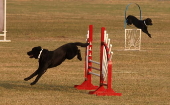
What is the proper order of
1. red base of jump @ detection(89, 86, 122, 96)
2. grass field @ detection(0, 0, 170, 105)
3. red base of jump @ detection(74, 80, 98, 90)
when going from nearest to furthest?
grass field @ detection(0, 0, 170, 105), red base of jump @ detection(89, 86, 122, 96), red base of jump @ detection(74, 80, 98, 90)

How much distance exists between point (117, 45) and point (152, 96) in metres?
13.6

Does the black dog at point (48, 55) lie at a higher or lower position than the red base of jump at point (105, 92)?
higher

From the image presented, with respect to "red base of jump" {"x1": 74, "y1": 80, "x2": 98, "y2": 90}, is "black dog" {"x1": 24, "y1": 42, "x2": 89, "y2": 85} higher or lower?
higher

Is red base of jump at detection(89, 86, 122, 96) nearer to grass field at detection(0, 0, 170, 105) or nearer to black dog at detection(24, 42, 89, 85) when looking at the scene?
grass field at detection(0, 0, 170, 105)

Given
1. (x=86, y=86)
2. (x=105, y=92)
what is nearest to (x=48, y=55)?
(x=86, y=86)

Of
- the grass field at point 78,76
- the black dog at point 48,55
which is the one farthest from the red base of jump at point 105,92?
the black dog at point 48,55

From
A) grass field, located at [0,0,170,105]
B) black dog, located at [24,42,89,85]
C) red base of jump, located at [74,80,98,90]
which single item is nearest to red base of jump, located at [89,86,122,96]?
grass field, located at [0,0,170,105]

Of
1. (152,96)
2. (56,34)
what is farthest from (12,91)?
(56,34)

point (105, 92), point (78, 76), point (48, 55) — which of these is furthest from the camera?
point (78, 76)

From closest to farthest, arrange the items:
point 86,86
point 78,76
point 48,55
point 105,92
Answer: point 105,92 < point 48,55 < point 86,86 < point 78,76

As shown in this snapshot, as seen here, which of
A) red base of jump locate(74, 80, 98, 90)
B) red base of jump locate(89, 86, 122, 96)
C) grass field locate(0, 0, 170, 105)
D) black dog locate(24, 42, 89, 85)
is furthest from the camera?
red base of jump locate(74, 80, 98, 90)

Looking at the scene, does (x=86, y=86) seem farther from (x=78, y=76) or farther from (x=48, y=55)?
(x=78, y=76)

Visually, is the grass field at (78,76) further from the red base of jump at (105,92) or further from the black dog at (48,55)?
the black dog at (48,55)

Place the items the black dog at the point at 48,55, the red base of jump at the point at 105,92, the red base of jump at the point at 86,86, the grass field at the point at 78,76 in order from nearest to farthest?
the grass field at the point at 78,76 < the red base of jump at the point at 105,92 < the black dog at the point at 48,55 < the red base of jump at the point at 86,86
